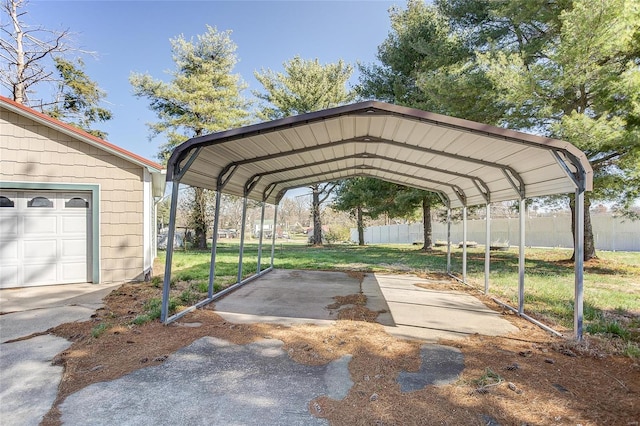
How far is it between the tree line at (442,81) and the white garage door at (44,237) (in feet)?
30.2

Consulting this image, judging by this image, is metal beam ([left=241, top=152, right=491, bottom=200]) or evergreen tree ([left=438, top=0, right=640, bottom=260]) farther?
evergreen tree ([left=438, top=0, right=640, bottom=260])

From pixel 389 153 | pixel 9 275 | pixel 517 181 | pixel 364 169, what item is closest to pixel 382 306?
pixel 389 153

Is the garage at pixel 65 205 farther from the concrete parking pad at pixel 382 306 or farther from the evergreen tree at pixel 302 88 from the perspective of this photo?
the evergreen tree at pixel 302 88

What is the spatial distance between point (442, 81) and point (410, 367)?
9154 mm

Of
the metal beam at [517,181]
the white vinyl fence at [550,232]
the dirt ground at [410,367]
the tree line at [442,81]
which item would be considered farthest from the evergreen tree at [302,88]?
the dirt ground at [410,367]

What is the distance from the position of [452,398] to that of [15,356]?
416 cm

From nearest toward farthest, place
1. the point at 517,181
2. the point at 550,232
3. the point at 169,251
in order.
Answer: the point at 169,251 < the point at 517,181 < the point at 550,232

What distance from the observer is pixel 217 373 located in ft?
10.1

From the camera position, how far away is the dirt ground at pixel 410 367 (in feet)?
7.95

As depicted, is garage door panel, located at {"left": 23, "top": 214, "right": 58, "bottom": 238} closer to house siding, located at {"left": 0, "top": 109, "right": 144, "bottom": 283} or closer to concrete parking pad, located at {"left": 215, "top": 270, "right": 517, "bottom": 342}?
house siding, located at {"left": 0, "top": 109, "right": 144, "bottom": 283}

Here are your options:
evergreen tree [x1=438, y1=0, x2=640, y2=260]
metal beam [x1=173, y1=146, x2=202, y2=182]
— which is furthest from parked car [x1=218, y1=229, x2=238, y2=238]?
metal beam [x1=173, y1=146, x2=202, y2=182]

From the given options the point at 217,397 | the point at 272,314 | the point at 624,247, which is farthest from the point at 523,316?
the point at 624,247

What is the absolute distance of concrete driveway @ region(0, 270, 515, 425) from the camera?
2.43m

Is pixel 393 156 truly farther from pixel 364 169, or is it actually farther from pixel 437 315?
pixel 437 315
